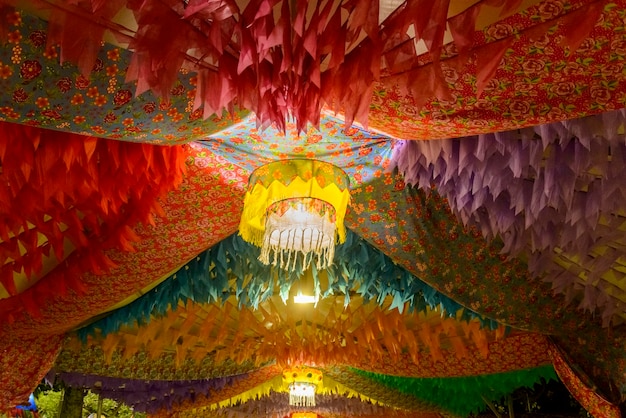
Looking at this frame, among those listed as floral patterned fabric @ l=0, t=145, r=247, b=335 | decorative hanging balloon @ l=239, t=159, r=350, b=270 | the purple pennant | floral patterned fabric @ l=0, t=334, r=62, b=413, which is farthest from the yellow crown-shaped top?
decorative hanging balloon @ l=239, t=159, r=350, b=270

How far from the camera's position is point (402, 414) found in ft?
27.2

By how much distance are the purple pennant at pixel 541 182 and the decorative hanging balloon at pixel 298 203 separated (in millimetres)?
307

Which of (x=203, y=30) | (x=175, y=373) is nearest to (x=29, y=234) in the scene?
(x=203, y=30)

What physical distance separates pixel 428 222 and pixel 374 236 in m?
0.28

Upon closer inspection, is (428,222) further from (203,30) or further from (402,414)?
(402,414)

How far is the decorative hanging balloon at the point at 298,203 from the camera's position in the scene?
270 centimetres

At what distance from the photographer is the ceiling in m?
1.42

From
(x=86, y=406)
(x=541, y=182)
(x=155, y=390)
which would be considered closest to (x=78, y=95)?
(x=541, y=182)

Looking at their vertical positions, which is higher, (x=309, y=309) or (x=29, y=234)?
(x=309, y=309)

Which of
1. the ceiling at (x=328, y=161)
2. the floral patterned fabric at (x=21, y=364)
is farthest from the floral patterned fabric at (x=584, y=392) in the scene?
the floral patterned fabric at (x=21, y=364)

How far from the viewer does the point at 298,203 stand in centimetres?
271

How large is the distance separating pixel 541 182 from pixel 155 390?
5395mm

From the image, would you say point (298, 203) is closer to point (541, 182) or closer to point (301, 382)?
point (541, 182)

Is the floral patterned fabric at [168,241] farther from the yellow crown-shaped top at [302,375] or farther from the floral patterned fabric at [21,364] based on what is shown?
the yellow crown-shaped top at [302,375]
